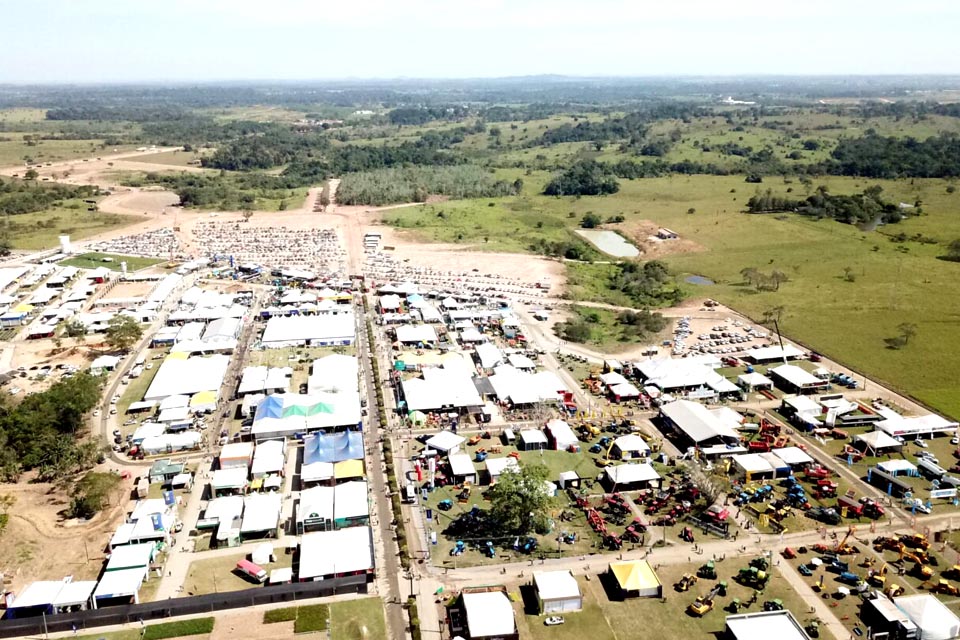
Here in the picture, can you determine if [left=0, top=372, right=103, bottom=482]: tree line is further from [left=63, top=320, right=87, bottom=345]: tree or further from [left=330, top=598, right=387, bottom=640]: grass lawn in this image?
[left=330, top=598, right=387, bottom=640]: grass lawn

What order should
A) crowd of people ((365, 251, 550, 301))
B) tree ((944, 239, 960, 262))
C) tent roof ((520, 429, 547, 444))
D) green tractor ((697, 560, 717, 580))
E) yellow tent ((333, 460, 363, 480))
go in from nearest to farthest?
green tractor ((697, 560, 717, 580)) < yellow tent ((333, 460, 363, 480)) < tent roof ((520, 429, 547, 444)) < crowd of people ((365, 251, 550, 301)) < tree ((944, 239, 960, 262))

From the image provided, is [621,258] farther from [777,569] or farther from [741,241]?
[777,569]

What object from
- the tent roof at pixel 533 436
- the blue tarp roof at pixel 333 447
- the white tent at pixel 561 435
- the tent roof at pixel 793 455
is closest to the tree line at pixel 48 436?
the blue tarp roof at pixel 333 447

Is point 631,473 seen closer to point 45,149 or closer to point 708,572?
point 708,572

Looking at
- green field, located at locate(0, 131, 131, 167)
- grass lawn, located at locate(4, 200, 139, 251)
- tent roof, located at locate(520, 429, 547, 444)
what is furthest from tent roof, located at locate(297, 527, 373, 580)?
green field, located at locate(0, 131, 131, 167)

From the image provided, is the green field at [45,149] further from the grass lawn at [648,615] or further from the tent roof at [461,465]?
the grass lawn at [648,615]

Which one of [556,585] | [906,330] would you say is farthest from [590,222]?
[556,585]

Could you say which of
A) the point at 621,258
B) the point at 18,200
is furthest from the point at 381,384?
the point at 18,200
